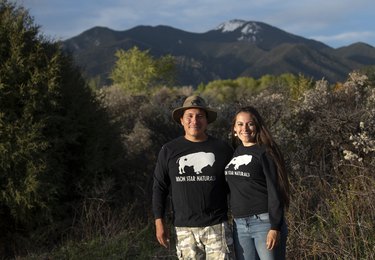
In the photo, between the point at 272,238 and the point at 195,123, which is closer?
the point at 272,238

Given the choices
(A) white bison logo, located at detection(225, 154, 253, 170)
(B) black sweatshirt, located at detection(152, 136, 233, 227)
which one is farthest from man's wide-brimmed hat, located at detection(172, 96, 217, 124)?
(A) white bison logo, located at detection(225, 154, 253, 170)

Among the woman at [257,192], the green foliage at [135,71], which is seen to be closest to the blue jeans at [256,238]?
the woman at [257,192]

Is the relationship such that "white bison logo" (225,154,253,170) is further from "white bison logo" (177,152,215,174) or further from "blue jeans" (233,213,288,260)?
"blue jeans" (233,213,288,260)

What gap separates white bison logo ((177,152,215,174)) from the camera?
13.2 ft

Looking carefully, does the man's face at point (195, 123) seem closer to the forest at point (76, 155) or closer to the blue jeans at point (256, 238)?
the blue jeans at point (256, 238)

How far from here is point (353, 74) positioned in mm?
10977

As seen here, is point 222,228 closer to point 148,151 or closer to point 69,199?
point 69,199

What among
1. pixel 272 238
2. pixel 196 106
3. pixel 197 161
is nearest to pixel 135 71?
pixel 196 106

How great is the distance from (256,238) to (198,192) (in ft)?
1.97

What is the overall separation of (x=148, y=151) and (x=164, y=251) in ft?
20.3

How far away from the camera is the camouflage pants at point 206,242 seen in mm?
3969

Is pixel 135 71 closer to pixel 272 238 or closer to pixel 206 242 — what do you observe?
pixel 206 242

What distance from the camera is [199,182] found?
4.01 m

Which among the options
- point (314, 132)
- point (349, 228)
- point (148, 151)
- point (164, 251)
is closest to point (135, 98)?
point (148, 151)
